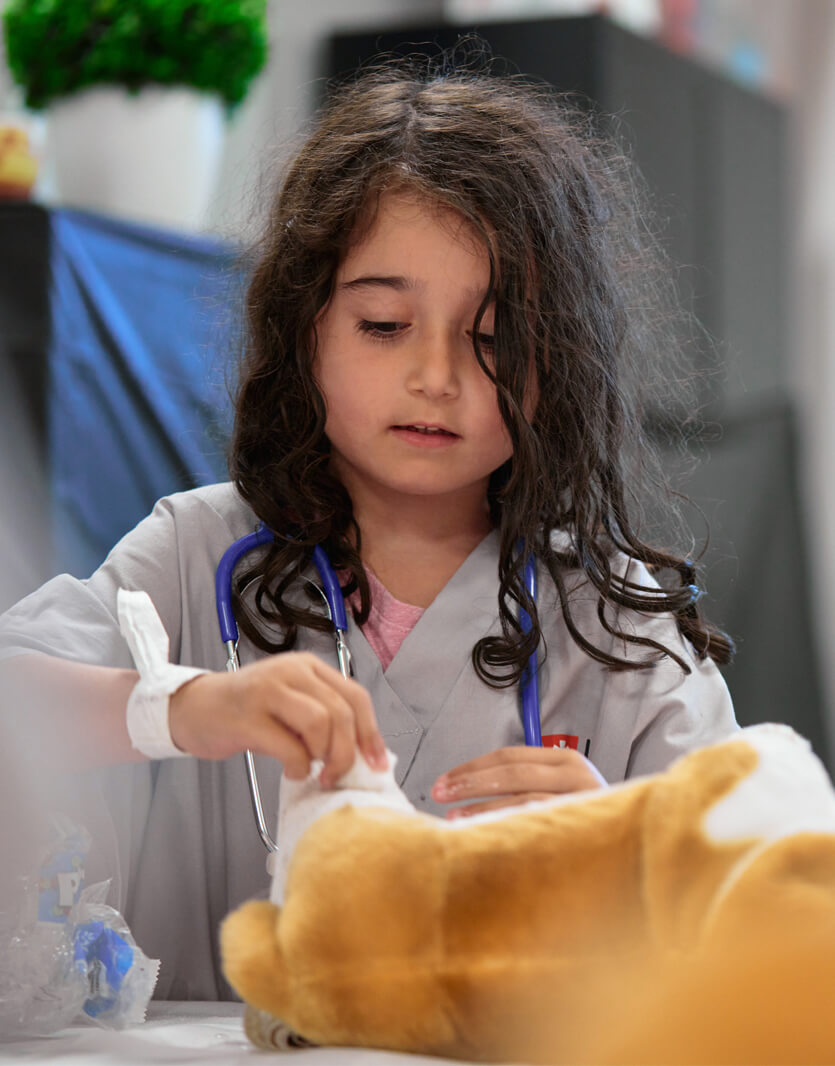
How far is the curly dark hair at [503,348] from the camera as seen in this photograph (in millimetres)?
890

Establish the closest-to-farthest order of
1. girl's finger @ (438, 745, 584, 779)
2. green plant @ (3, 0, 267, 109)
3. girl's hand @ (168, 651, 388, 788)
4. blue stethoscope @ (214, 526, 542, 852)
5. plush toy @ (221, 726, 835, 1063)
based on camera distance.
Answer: plush toy @ (221, 726, 835, 1063)
girl's hand @ (168, 651, 388, 788)
girl's finger @ (438, 745, 584, 779)
blue stethoscope @ (214, 526, 542, 852)
green plant @ (3, 0, 267, 109)

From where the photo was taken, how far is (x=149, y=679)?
61cm

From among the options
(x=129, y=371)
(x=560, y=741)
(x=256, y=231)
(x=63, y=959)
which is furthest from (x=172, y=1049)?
(x=129, y=371)

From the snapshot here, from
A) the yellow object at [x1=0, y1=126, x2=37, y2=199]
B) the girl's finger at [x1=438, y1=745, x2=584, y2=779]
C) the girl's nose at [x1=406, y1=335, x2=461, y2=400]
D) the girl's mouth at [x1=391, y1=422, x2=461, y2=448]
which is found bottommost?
the girl's finger at [x1=438, y1=745, x2=584, y2=779]

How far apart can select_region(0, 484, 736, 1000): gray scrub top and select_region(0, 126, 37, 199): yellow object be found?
0.55 m

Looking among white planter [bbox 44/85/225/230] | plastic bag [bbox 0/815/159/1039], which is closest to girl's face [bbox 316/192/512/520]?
plastic bag [bbox 0/815/159/1039]

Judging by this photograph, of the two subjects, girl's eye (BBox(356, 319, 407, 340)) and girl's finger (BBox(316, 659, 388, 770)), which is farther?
girl's eye (BBox(356, 319, 407, 340))

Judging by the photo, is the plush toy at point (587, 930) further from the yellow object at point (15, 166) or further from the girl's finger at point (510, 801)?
the yellow object at point (15, 166)

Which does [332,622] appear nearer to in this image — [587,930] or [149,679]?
[149,679]

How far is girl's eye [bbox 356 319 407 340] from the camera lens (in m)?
0.87

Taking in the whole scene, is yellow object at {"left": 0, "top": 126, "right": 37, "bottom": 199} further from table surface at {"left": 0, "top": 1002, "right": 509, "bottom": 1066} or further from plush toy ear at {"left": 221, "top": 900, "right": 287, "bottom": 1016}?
plush toy ear at {"left": 221, "top": 900, "right": 287, "bottom": 1016}

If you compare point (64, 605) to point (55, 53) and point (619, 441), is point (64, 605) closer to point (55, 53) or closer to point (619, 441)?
point (619, 441)

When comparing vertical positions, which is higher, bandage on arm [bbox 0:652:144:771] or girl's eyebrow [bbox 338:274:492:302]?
girl's eyebrow [bbox 338:274:492:302]

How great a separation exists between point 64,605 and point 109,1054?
31 cm
